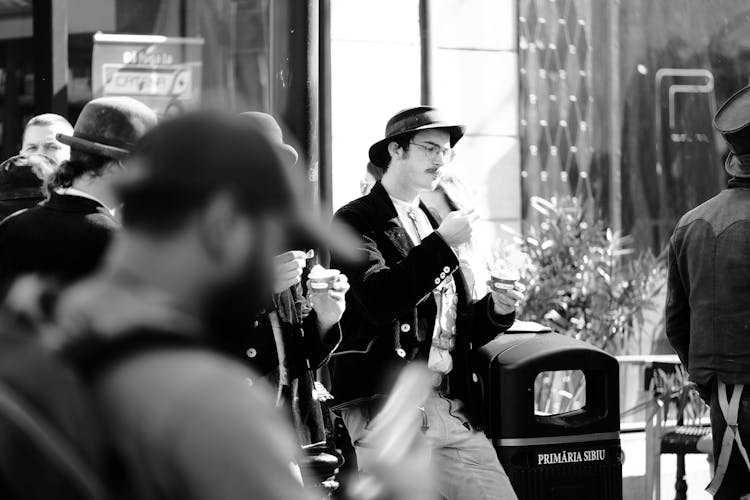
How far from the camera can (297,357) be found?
4168mm

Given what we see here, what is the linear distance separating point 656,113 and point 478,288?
4.49 metres

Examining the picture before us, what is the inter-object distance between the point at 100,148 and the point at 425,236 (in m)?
1.47

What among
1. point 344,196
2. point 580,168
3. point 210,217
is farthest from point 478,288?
point 580,168

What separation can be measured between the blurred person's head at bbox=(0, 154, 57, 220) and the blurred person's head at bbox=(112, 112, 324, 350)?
159 inches

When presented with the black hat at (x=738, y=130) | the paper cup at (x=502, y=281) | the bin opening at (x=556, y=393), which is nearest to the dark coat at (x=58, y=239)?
the paper cup at (x=502, y=281)

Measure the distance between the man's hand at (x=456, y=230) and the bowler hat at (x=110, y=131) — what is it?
1.19 m

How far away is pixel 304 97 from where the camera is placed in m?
4.60

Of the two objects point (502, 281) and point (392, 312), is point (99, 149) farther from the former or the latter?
point (502, 281)

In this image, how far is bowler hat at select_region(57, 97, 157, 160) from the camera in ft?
11.7

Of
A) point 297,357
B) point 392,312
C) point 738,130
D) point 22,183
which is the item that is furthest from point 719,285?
point 22,183

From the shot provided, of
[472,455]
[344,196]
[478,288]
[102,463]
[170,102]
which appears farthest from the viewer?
[170,102]

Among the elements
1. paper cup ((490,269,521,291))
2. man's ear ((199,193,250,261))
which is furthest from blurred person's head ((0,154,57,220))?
man's ear ((199,193,250,261))

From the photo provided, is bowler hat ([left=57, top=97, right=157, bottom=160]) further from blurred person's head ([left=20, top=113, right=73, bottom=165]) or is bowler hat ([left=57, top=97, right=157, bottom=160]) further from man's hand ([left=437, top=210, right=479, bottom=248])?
blurred person's head ([left=20, top=113, right=73, bottom=165])

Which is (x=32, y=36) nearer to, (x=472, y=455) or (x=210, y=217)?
(x=472, y=455)
